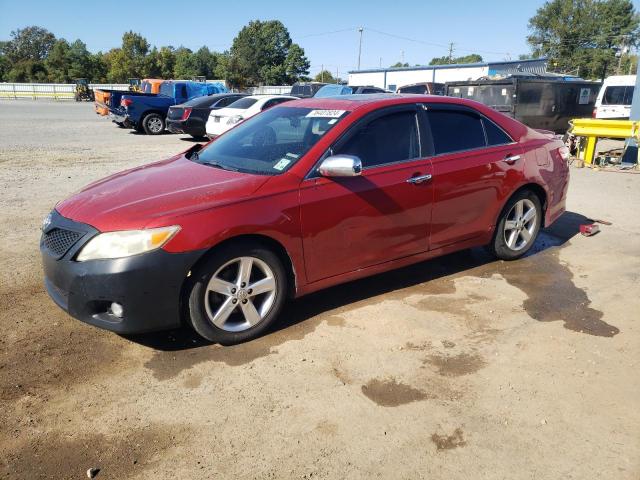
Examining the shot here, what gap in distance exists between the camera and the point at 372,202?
154 inches

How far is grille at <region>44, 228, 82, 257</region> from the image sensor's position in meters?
3.22

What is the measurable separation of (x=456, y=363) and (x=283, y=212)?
1516 mm

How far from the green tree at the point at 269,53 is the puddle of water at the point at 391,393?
88859 millimetres

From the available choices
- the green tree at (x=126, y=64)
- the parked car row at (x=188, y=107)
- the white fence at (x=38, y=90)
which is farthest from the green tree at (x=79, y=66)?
the parked car row at (x=188, y=107)

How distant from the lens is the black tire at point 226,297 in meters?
3.28

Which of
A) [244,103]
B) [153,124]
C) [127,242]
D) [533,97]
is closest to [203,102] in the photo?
[244,103]

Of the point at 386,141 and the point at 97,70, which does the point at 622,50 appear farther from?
the point at 386,141

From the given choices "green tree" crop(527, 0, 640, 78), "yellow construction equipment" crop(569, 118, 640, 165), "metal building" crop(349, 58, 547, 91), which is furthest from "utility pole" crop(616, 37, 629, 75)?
"yellow construction equipment" crop(569, 118, 640, 165)

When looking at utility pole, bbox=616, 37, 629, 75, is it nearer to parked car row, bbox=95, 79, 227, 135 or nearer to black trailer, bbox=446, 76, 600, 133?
black trailer, bbox=446, 76, 600, 133

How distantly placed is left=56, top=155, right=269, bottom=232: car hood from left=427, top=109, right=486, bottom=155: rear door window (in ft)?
5.53

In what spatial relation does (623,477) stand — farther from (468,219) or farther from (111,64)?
(111,64)

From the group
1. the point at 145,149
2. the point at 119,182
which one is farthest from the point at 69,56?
the point at 119,182

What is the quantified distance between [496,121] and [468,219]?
1.04 metres

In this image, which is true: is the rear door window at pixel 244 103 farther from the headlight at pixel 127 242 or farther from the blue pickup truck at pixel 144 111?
the headlight at pixel 127 242
